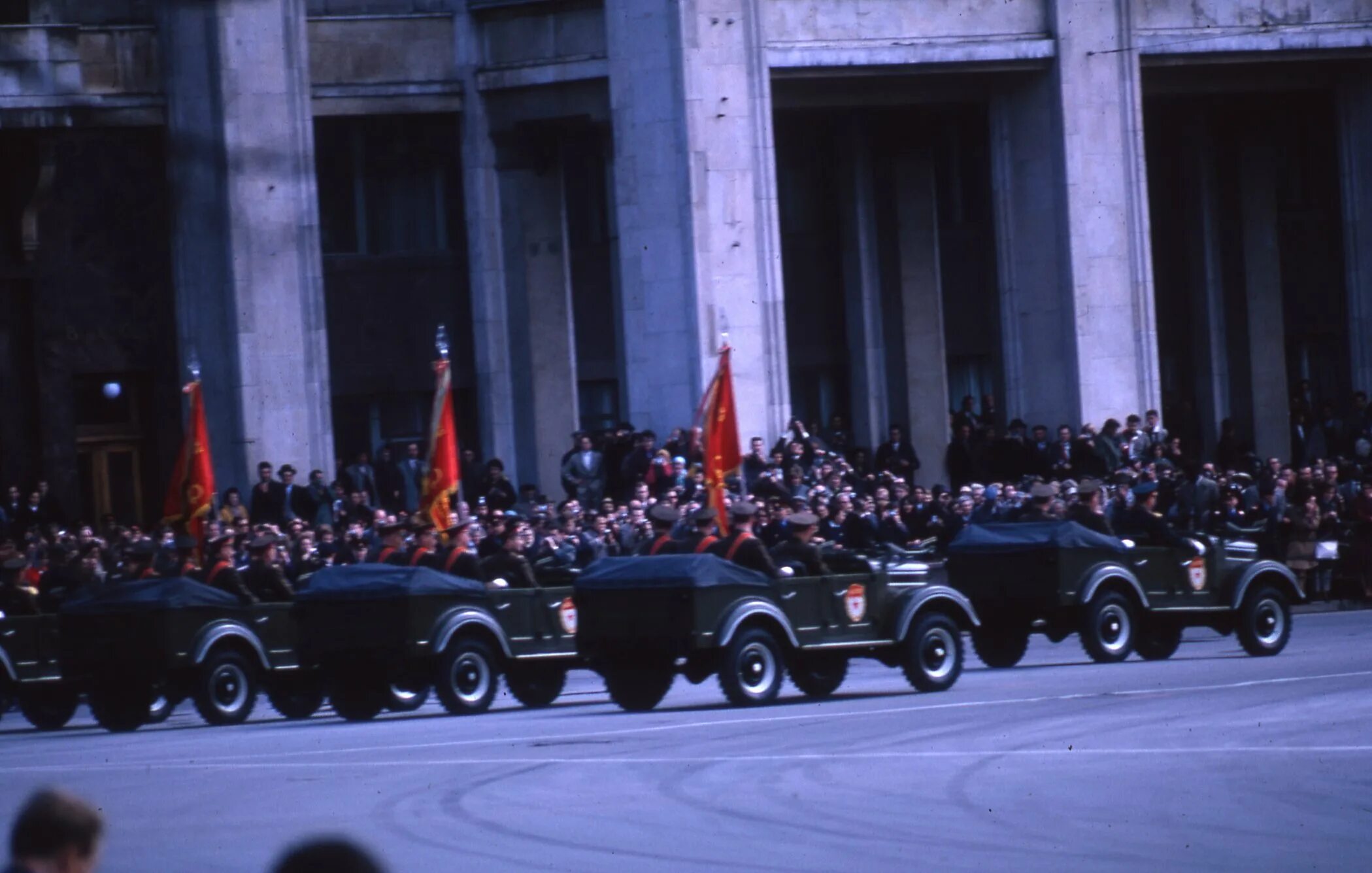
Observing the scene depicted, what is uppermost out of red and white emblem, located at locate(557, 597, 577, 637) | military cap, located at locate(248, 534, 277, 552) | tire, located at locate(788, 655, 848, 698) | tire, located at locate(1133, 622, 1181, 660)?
military cap, located at locate(248, 534, 277, 552)

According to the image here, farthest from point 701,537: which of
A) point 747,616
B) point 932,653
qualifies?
point 932,653

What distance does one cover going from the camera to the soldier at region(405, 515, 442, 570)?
21172 mm

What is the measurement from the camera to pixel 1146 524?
2334 centimetres

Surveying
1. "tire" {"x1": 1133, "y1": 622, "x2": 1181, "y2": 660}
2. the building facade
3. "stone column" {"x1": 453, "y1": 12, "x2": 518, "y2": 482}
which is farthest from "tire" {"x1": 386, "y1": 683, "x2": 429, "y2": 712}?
"stone column" {"x1": 453, "y1": 12, "x2": 518, "y2": 482}

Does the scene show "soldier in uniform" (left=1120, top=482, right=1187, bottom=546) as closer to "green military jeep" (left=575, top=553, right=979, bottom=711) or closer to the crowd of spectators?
the crowd of spectators

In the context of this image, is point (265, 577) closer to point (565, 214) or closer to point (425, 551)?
point (425, 551)

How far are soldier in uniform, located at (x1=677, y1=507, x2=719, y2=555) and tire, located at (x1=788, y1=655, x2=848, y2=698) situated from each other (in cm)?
120

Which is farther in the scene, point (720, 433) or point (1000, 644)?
point (720, 433)

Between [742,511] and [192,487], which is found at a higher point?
[192,487]

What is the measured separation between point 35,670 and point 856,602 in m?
7.72

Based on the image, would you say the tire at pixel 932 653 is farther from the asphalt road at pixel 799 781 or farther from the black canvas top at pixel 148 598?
the black canvas top at pixel 148 598

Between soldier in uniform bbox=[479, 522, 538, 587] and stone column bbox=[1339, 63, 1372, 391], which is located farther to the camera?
stone column bbox=[1339, 63, 1372, 391]

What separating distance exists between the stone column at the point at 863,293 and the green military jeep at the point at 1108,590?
64.3ft

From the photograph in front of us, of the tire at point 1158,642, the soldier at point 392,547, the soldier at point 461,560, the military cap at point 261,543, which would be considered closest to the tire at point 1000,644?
the tire at point 1158,642
